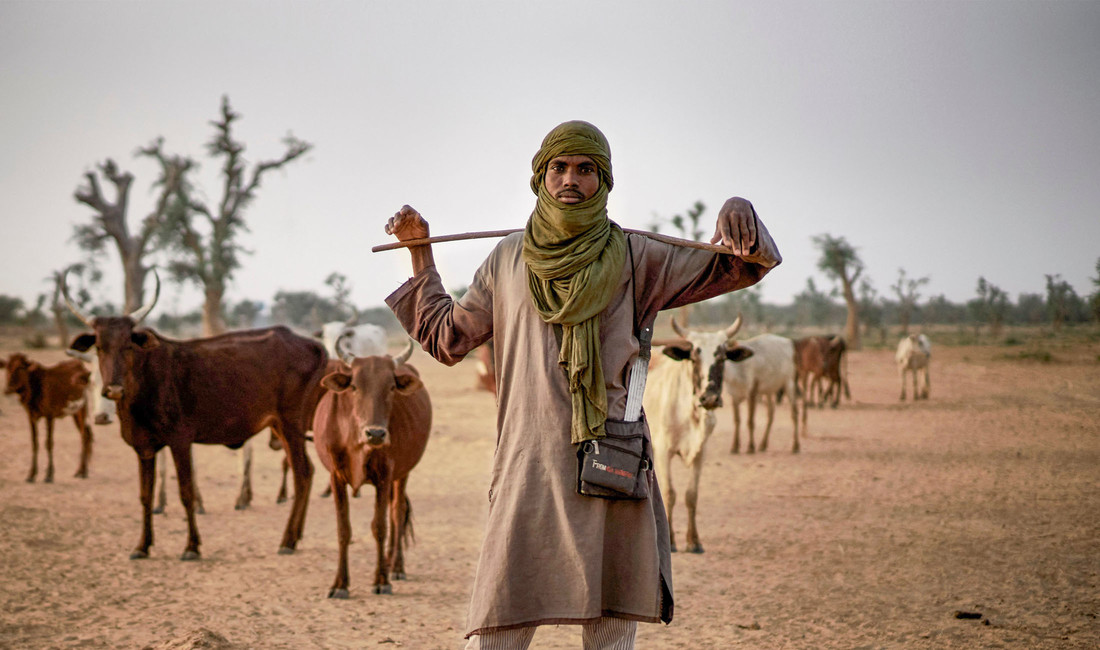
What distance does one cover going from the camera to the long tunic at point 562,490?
2.74 meters

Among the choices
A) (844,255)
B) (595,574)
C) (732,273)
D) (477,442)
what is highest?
(844,255)

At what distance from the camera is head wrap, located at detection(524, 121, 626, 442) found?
2.74 metres

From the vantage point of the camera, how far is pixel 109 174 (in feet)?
95.0

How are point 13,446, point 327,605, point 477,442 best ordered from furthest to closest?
1. point 477,442
2. point 13,446
3. point 327,605

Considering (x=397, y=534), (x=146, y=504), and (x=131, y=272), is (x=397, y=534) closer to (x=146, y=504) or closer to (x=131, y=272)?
(x=146, y=504)

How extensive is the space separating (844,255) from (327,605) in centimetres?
4032

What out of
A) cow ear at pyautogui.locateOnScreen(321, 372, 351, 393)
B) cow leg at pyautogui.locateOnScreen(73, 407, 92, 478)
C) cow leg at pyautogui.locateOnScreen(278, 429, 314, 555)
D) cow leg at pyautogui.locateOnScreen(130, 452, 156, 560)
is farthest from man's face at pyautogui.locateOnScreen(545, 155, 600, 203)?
cow leg at pyautogui.locateOnScreen(73, 407, 92, 478)

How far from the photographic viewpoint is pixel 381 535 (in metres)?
6.36

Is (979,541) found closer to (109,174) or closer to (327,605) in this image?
(327,605)

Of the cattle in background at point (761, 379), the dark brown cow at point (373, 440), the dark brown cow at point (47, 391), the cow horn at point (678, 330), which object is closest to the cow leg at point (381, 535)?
the dark brown cow at point (373, 440)

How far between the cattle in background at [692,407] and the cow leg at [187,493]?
13.5ft

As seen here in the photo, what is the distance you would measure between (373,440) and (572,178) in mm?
3718

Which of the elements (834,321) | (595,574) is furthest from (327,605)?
(834,321)

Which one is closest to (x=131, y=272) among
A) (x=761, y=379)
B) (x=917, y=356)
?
(x=761, y=379)
